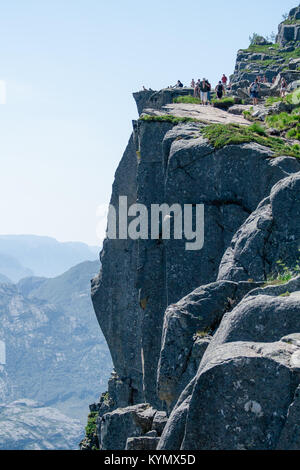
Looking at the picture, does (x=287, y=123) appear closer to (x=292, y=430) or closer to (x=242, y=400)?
(x=242, y=400)

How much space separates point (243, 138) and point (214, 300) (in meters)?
18.9

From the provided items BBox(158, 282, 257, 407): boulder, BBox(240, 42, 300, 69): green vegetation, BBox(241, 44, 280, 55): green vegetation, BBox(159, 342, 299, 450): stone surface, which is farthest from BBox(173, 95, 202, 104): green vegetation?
BBox(241, 44, 280, 55): green vegetation

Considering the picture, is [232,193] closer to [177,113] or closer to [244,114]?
[177,113]

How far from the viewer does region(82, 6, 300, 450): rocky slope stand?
16422 mm

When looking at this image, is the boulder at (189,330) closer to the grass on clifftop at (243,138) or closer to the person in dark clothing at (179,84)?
the grass on clifftop at (243,138)

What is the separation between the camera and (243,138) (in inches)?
1668

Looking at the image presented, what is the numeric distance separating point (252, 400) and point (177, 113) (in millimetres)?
43053

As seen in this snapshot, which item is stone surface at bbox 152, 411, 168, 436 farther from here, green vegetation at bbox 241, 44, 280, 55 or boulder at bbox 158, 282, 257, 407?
green vegetation at bbox 241, 44, 280, 55

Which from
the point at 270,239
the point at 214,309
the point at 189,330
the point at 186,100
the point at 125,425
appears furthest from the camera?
the point at 186,100

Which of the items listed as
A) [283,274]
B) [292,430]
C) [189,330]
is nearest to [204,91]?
[283,274]

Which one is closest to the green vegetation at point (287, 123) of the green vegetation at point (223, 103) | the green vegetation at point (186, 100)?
the green vegetation at point (223, 103)

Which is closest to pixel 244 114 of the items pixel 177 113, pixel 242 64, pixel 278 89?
pixel 177 113

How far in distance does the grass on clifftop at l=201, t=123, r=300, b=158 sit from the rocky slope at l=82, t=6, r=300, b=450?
0.38ft

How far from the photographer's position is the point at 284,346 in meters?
17.3
